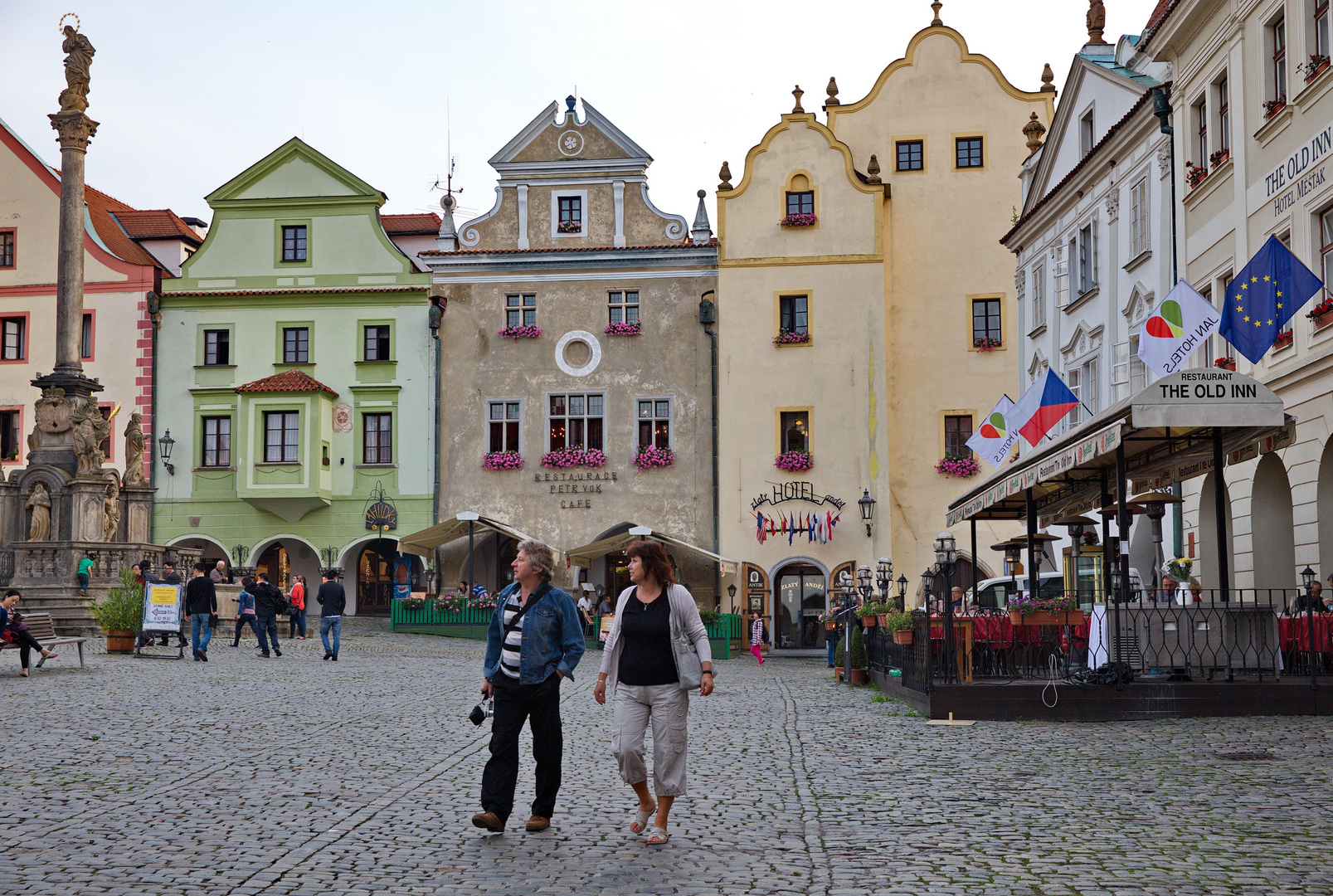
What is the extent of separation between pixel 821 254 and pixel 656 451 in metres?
7.21

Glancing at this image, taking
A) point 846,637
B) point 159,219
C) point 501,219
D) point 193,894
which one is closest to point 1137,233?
point 846,637

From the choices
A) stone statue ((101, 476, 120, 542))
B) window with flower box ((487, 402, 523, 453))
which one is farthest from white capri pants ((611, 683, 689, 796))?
window with flower box ((487, 402, 523, 453))

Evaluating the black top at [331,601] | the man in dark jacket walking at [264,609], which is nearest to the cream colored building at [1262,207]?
the black top at [331,601]

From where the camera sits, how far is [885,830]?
8.70 m

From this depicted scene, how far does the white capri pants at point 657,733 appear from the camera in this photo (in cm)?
837

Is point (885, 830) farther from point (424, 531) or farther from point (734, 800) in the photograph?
point (424, 531)

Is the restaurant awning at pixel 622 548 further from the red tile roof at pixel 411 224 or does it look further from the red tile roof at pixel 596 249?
the red tile roof at pixel 411 224

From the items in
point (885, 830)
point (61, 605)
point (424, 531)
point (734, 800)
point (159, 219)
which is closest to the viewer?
point (885, 830)

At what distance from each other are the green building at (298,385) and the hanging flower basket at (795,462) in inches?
391

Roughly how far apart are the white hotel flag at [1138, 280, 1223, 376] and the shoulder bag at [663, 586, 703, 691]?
35.1 ft

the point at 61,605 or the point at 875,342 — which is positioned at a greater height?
the point at 875,342

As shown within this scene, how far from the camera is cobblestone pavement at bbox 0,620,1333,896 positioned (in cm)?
719

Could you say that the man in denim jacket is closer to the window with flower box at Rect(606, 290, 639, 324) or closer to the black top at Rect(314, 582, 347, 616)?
the black top at Rect(314, 582, 347, 616)

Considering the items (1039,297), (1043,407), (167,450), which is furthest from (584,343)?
(1043,407)
